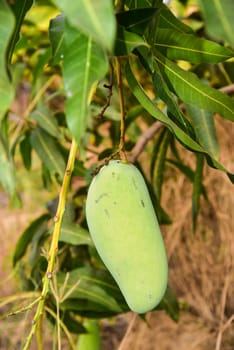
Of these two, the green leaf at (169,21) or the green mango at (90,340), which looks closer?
the green leaf at (169,21)

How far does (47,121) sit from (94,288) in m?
0.29

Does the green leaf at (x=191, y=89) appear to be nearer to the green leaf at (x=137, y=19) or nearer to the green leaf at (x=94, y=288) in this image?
the green leaf at (x=137, y=19)

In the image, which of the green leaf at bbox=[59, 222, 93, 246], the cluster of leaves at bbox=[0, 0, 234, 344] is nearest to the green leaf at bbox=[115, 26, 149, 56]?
the cluster of leaves at bbox=[0, 0, 234, 344]

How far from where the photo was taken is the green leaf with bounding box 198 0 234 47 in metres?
0.38

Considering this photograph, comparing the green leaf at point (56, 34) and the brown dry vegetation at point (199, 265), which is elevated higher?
the green leaf at point (56, 34)

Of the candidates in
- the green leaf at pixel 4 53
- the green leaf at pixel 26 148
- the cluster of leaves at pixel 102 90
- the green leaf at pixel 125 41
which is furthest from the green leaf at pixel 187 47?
the green leaf at pixel 26 148

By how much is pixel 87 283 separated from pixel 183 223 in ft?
1.65

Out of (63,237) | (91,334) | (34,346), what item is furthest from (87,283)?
(34,346)

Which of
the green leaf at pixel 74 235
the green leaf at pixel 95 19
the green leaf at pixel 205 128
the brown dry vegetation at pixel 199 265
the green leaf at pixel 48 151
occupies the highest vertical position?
the green leaf at pixel 95 19

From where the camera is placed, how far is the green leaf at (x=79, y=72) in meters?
0.42

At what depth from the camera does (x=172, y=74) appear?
1.91ft

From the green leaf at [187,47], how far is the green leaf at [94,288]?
1.48ft

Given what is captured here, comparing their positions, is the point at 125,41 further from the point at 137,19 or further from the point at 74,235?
the point at 74,235

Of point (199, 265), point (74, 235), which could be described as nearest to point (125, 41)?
point (74, 235)
